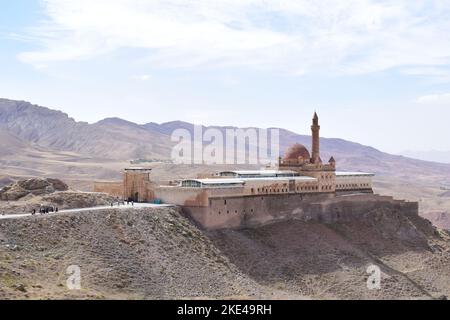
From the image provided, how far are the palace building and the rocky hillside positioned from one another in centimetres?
146

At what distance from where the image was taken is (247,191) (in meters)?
54.2

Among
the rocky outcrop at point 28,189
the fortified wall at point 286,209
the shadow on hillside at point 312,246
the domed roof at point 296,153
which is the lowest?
the shadow on hillside at point 312,246

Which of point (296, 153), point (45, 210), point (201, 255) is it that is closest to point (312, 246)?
point (201, 255)

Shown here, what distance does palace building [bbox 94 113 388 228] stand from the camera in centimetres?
5097

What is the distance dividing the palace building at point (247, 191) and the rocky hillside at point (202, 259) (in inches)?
57.4

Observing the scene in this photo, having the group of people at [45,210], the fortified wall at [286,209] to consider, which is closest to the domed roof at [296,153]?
the fortified wall at [286,209]

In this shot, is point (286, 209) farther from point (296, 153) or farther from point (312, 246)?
point (296, 153)

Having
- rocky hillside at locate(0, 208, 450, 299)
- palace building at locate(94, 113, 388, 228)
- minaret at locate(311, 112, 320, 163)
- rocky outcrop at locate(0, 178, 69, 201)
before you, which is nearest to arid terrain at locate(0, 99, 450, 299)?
rocky hillside at locate(0, 208, 450, 299)

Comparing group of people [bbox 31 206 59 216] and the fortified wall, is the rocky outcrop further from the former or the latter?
the fortified wall

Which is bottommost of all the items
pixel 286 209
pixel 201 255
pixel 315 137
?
pixel 201 255

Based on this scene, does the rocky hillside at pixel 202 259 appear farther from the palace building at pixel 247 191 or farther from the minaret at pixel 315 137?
the minaret at pixel 315 137

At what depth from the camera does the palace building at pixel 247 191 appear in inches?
2007

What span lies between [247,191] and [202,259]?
422 inches

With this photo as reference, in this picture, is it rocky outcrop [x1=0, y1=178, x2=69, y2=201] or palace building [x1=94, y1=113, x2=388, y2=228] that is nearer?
palace building [x1=94, y1=113, x2=388, y2=228]
